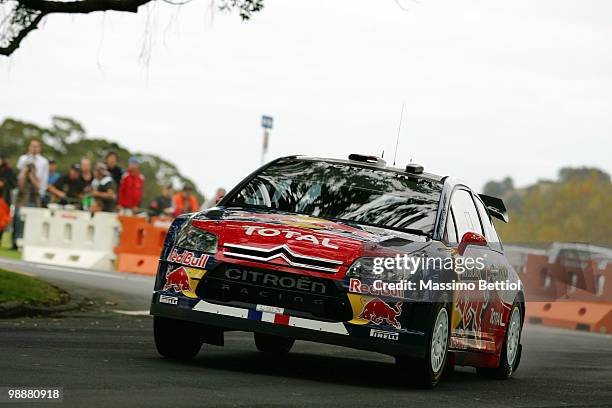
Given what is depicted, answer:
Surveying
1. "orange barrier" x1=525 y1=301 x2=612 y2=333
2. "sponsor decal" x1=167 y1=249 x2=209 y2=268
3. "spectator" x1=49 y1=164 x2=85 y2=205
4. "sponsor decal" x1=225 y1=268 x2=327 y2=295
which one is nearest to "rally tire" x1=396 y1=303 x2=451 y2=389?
"sponsor decal" x1=225 y1=268 x2=327 y2=295

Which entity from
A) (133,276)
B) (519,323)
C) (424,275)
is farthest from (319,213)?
(133,276)

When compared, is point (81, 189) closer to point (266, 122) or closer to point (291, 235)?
point (266, 122)

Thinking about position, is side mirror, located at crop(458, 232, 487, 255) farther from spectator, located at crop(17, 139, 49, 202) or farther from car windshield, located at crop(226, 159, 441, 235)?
spectator, located at crop(17, 139, 49, 202)

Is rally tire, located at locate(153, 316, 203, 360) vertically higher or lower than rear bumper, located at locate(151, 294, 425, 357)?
lower

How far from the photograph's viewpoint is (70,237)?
29.6 m

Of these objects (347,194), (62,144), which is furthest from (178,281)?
(62,144)

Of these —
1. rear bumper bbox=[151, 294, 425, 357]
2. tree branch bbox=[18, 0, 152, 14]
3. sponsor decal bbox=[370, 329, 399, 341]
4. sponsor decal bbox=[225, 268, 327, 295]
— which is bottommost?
rear bumper bbox=[151, 294, 425, 357]

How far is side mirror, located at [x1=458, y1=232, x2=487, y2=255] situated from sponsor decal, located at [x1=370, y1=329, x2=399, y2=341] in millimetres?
1357

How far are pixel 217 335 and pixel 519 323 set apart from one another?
3.68 meters

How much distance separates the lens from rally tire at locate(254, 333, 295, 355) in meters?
12.7

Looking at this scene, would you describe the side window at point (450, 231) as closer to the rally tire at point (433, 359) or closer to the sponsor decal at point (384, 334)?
the rally tire at point (433, 359)

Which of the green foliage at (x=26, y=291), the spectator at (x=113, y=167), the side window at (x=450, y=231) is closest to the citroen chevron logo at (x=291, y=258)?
the side window at (x=450, y=231)

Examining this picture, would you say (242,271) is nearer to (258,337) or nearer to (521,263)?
(258,337)

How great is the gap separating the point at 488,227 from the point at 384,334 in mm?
3088
